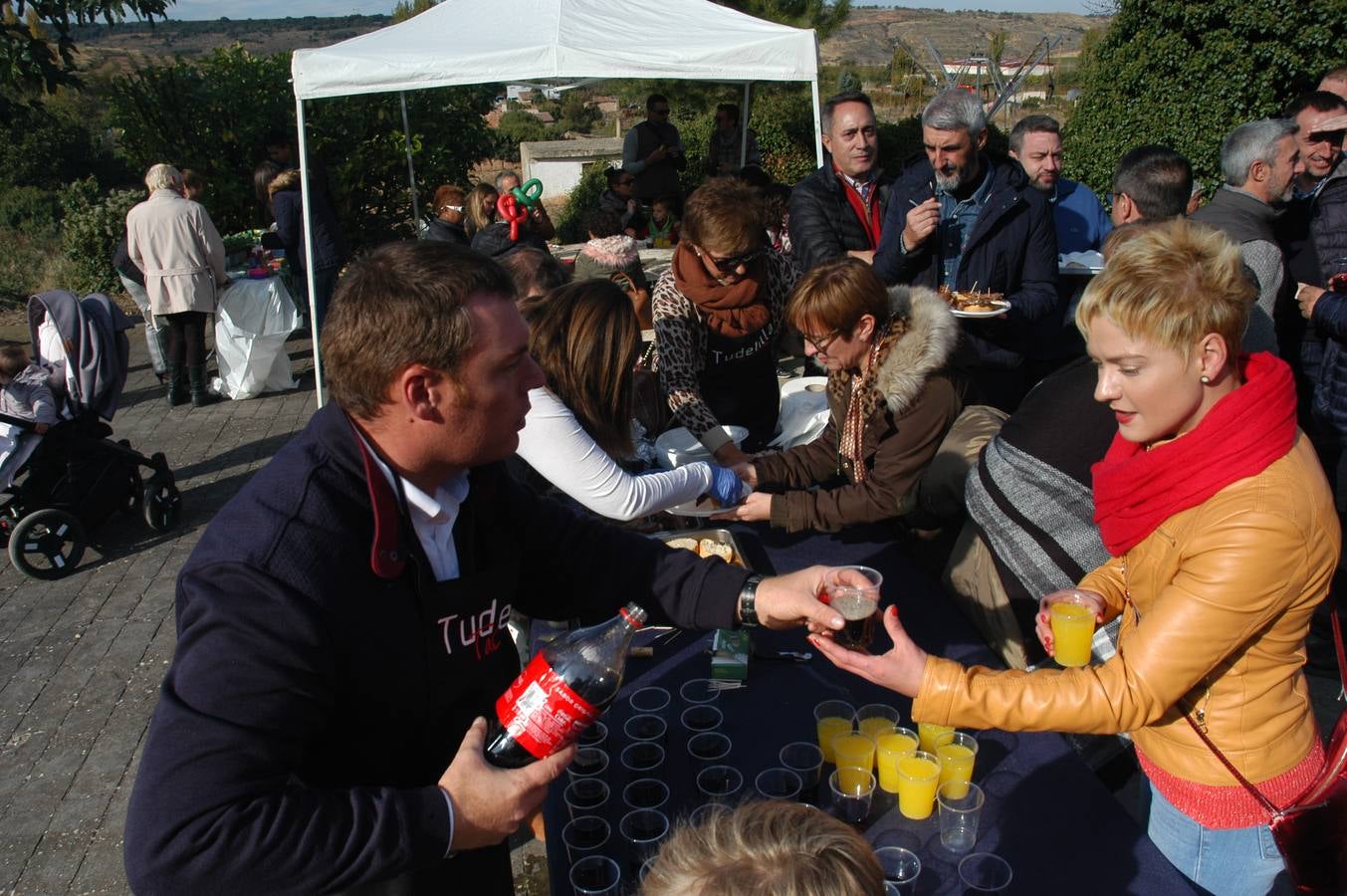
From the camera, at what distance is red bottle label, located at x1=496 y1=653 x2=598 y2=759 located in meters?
1.57

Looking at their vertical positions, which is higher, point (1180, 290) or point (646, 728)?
point (1180, 290)

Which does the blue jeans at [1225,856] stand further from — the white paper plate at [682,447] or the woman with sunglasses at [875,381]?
the white paper plate at [682,447]

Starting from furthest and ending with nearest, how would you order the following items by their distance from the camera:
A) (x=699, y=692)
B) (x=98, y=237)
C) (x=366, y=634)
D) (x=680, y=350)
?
(x=98, y=237)
(x=680, y=350)
(x=699, y=692)
(x=366, y=634)

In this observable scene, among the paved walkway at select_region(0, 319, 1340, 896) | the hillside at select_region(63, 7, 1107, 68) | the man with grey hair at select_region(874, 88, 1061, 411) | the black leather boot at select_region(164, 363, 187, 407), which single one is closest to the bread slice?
the paved walkway at select_region(0, 319, 1340, 896)

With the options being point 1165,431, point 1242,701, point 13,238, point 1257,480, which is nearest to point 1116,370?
point 1165,431

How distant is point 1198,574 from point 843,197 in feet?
12.5

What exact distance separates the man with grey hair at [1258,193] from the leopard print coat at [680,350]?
1.88 metres

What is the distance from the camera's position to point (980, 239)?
14.3 ft

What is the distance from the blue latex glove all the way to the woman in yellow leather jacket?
1.20 meters

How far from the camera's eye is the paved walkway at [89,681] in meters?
3.43

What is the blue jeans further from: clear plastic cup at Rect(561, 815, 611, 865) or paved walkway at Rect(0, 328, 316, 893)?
paved walkway at Rect(0, 328, 316, 893)

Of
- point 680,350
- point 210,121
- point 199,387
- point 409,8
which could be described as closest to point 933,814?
point 680,350

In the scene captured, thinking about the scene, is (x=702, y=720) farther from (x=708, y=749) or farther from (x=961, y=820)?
(x=961, y=820)

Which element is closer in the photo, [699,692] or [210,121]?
[699,692]
